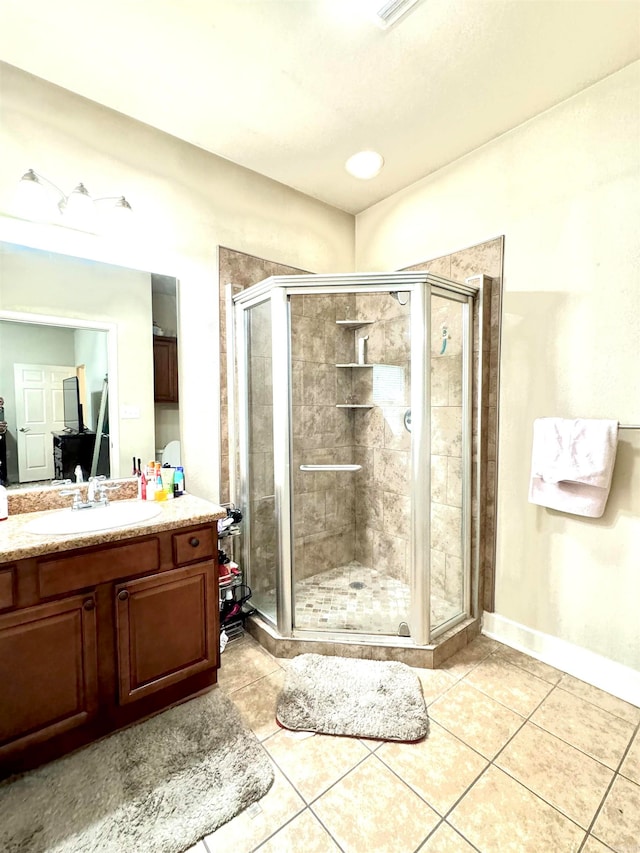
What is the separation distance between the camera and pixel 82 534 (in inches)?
55.2

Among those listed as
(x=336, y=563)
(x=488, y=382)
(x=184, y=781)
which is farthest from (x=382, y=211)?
(x=184, y=781)

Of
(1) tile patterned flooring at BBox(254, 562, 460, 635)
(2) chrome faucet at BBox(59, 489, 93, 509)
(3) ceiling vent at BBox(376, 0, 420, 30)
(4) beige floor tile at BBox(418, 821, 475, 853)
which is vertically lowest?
(4) beige floor tile at BBox(418, 821, 475, 853)

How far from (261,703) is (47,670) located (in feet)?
2.87

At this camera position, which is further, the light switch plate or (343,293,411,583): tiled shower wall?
(343,293,411,583): tiled shower wall

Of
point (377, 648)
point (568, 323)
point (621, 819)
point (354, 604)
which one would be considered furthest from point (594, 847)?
point (568, 323)

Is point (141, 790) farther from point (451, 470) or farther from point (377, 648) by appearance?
point (451, 470)

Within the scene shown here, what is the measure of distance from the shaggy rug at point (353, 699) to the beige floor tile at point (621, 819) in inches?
22.8

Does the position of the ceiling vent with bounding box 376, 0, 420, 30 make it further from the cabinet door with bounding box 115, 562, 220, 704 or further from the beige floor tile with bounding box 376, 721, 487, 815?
the beige floor tile with bounding box 376, 721, 487, 815

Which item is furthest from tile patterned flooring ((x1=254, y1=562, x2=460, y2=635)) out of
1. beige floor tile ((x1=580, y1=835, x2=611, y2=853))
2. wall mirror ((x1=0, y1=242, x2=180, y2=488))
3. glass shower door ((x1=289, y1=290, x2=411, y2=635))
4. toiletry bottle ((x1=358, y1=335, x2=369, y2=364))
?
toiletry bottle ((x1=358, y1=335, x2=369, y2=364))

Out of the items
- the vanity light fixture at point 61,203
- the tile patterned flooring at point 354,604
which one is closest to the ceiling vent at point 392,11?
the vanity light fixture at point 61,203

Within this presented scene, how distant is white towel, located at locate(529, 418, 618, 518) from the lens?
5.65 feet

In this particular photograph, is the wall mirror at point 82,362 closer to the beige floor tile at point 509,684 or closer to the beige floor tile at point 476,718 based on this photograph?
the beige floor tile at point 476,718

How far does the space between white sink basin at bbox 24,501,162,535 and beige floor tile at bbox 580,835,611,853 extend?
181cm

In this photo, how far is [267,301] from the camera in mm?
2090
